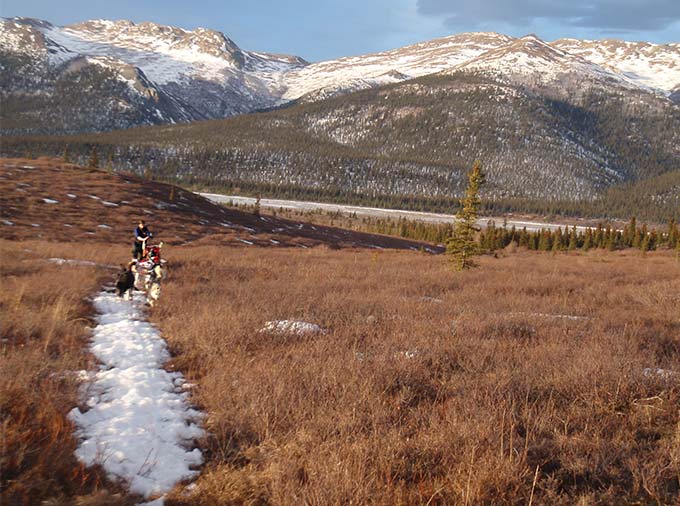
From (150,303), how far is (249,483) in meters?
7.68

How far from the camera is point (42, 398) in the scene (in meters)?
4.60

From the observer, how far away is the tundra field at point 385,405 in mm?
3594

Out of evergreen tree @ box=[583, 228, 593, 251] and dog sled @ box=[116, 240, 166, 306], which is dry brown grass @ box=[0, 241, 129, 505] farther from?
Answer: evergreen tree @ box=[583, 228, 593, 251]

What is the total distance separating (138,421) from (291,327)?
369 cm

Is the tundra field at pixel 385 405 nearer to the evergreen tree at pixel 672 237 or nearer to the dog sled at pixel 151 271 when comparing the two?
the dog sled at pixel 151 271

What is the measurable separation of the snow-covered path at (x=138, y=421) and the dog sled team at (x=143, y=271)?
377 centimetres

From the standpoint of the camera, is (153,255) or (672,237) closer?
(153,255)

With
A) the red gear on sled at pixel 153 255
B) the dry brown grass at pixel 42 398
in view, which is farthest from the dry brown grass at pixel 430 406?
the red gear on sled at pixel 153 255

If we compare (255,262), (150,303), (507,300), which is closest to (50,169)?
(255,262)

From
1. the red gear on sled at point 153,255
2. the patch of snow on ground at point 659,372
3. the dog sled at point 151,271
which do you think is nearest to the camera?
the patch of snow on ground at point 659,372

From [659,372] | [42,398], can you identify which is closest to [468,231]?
[659,372]

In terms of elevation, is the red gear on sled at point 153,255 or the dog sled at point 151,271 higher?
the red gear on sled at point 153,255

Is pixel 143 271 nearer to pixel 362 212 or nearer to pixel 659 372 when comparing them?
pixel 659 372

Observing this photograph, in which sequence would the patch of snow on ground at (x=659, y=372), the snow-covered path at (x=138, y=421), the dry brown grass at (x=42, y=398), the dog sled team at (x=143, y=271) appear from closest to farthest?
the dry brown grass at (x=42, y=398)
the snow-covered path at (x=138, y=421)
the patch of snow on ground at (x=659, y=372)
the dog sled team at (x=143, y=271)
